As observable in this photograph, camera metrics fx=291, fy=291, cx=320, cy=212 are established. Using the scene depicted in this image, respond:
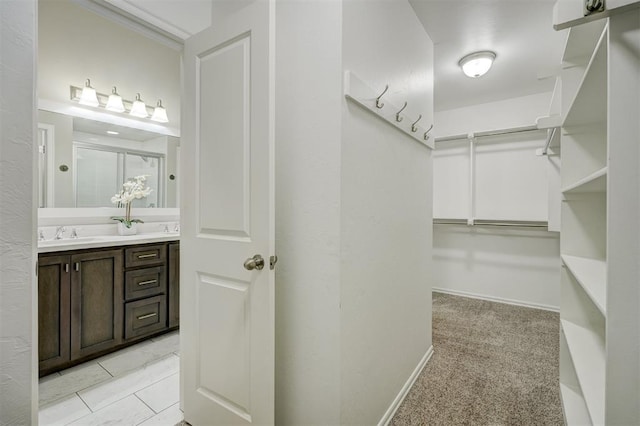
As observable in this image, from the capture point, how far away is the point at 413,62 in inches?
76.1

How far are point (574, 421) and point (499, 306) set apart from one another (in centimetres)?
234

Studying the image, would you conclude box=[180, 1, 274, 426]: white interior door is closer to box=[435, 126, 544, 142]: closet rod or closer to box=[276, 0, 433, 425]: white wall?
box=[276, 0, 433, 425]: white wall

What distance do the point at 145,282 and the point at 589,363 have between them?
2938 millimetres

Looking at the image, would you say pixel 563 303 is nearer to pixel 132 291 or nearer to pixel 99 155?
pixel 132 291

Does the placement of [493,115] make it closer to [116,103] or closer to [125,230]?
[116,103]

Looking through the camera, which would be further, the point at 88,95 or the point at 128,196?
the point at 128,196

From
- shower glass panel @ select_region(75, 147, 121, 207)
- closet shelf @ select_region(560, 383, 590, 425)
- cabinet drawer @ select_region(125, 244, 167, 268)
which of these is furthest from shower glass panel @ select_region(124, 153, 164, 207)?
closet shelf @ select_region(560, 383, 590, 425)

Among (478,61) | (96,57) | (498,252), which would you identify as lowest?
(498,252)

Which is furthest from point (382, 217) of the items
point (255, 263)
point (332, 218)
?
point (255, 263)

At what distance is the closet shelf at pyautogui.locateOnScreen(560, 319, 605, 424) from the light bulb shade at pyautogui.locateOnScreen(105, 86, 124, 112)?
387cm

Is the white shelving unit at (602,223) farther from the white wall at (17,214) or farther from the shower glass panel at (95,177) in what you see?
the shower glass panel at (95,177)

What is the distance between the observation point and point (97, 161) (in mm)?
2836

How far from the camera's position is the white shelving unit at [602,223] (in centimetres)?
76

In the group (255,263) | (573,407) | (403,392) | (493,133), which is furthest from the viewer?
(493,133)
